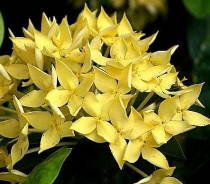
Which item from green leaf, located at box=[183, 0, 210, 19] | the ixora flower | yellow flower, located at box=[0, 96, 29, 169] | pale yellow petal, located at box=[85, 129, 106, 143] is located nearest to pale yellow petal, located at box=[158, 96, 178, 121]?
the ixora flower

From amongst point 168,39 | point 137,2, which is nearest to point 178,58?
point 168,39

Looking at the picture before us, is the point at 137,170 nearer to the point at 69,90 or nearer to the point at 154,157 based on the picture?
the point at 154,157

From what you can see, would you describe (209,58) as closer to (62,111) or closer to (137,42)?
(137,42)

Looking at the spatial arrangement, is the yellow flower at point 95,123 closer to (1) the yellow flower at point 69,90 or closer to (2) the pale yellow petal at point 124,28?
(1) the yellow flower at point 69,90

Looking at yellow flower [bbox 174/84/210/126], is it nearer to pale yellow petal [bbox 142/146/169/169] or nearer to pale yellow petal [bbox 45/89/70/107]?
pale yellow petal [bbox 142/146/169/169]

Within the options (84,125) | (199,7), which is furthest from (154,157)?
(199,7)
